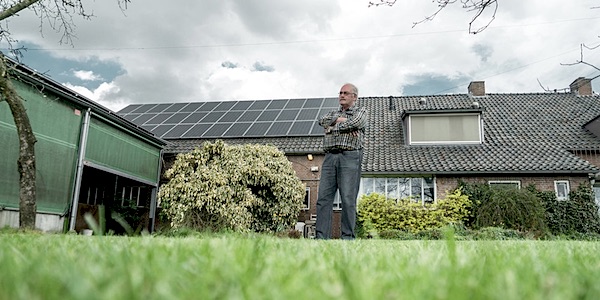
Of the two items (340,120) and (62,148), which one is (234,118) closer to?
(62,148)

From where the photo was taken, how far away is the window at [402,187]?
1574 centimetres

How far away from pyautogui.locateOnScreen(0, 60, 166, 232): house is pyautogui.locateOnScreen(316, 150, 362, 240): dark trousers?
21.9 feet

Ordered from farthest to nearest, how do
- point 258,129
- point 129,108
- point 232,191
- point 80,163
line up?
point 129,108 < point 258,129 < point 232,191 < point 80,163

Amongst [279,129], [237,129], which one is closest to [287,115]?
[279,129]

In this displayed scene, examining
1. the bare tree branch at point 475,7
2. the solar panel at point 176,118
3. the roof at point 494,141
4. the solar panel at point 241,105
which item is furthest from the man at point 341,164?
→ the solar panel at point 176,118

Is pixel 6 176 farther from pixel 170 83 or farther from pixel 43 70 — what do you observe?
pixel 170 83

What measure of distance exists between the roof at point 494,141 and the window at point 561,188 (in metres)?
0.59

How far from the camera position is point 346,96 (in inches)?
234

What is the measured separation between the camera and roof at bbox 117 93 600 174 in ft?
50.5

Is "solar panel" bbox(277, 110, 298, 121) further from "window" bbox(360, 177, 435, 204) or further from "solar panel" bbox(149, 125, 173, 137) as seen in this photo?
"solar panel" bbox(149, 125, 173, 137)

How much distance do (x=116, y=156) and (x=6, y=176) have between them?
411 cm

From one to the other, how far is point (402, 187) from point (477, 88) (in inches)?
346

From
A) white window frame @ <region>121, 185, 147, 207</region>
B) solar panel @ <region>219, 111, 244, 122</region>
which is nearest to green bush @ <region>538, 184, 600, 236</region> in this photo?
solar panel @ <region>219, 111, 244, 122</region>

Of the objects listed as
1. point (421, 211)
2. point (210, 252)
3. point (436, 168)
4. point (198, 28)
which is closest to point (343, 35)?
point (198, 28)
